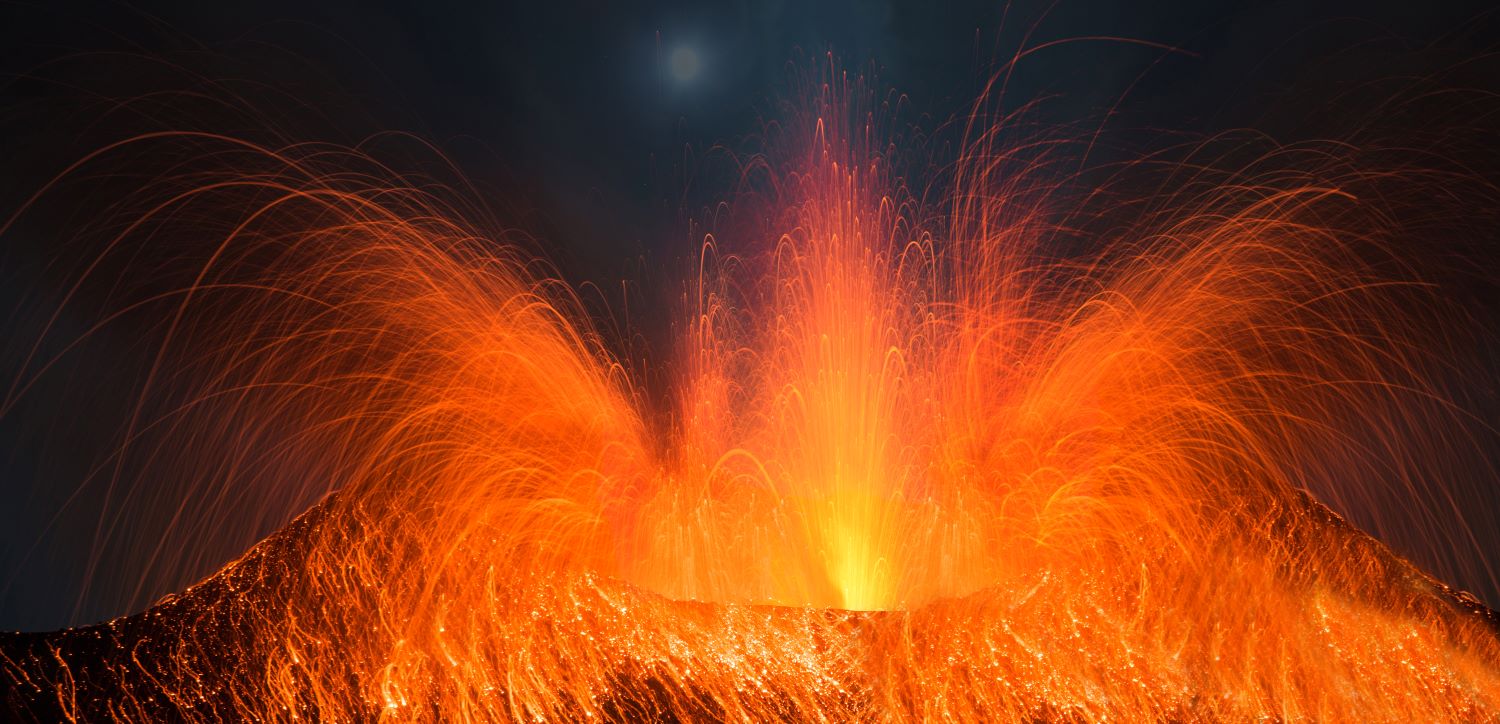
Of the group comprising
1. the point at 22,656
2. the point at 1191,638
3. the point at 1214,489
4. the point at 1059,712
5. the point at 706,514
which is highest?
the point at 706,514

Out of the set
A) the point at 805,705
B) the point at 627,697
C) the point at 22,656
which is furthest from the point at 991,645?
the point at 22,656

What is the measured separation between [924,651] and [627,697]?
145 inches

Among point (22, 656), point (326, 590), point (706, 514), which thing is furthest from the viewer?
point (706, 514)

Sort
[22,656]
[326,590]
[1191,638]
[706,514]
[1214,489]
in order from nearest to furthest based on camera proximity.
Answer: [22,656] < [1191,638] < [326,590] < [1214,489] < [706,514]

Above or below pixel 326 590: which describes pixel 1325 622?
below

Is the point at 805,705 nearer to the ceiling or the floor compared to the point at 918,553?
nearer to the floor

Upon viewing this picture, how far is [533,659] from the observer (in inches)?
448

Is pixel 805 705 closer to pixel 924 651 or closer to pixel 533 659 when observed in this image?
pixel 924 651

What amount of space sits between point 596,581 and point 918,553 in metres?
6.78

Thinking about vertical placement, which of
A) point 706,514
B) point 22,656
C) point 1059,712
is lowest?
point 1059,712

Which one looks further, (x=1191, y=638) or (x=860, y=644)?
(x=1191, y=638)

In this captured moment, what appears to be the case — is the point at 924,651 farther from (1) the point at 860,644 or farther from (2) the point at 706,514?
(2) the point at 706,514

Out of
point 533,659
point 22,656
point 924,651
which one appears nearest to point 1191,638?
point 924,651

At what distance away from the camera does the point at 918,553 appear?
55.0 ft
